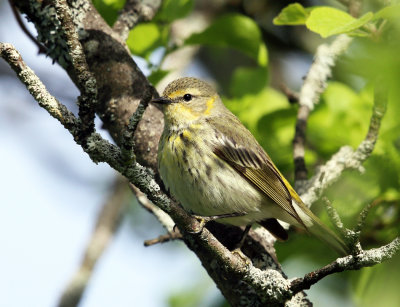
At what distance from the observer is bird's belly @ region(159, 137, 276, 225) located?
3855 millimetres

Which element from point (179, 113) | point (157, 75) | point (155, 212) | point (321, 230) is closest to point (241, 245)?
point (155, 212)

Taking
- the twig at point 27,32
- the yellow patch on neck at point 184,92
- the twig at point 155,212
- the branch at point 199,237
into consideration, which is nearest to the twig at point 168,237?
the twig at point 155,212

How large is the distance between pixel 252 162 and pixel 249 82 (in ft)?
2.91

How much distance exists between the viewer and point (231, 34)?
4.32 meters

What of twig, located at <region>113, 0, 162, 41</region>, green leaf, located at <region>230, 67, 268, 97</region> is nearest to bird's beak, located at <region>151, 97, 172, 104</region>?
twig, located at <region>113, 0, 162, 41</region>

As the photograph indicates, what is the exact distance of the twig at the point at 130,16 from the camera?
409 centimetres

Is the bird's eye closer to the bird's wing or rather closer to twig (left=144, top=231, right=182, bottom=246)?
the bird's wing

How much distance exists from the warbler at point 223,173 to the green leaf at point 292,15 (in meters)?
1.11

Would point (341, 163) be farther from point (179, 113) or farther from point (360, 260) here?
point (360, 260)

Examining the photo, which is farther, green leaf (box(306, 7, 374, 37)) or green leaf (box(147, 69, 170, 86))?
green leaf (box(147, 69, 170, 86))

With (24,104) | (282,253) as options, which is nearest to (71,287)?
(282,253)

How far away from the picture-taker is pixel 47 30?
3900 mm

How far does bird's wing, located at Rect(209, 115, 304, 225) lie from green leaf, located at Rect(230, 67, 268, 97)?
0.50 metres

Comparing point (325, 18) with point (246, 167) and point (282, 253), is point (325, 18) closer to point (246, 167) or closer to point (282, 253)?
point (246, 167)
